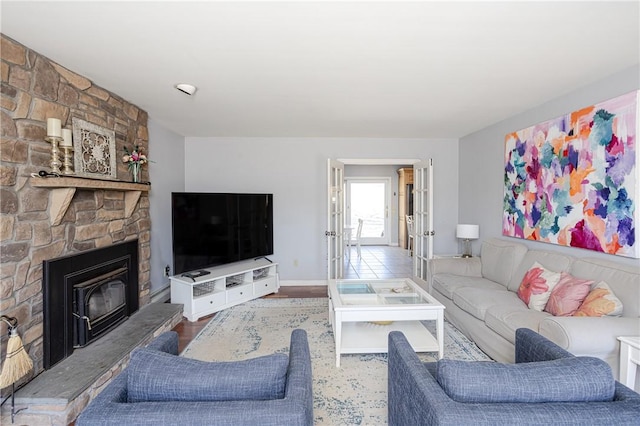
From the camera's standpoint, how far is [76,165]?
2.54m

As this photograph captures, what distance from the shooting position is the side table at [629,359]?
6.16 ft

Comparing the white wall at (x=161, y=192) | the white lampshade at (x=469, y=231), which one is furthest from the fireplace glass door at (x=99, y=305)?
the white lampshade at (x=469, y=231)

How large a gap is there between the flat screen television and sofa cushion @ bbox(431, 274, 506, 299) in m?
2.42

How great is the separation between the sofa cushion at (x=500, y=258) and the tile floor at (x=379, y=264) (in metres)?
2.24

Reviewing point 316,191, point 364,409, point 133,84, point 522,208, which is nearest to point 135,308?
point 133,84

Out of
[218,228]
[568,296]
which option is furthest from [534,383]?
[218,228]

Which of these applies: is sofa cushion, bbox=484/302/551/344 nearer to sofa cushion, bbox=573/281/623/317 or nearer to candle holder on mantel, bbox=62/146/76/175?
sofa cushion, bbox=573/281/623/317

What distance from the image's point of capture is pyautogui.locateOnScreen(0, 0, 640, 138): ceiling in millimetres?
1717

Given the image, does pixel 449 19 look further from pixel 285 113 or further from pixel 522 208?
pixel 522 208

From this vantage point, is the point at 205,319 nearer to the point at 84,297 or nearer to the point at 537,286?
the point at 84,297

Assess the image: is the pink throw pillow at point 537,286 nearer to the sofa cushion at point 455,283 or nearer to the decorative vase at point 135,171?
the sofa cushion at point 455,283

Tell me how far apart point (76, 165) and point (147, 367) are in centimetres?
204

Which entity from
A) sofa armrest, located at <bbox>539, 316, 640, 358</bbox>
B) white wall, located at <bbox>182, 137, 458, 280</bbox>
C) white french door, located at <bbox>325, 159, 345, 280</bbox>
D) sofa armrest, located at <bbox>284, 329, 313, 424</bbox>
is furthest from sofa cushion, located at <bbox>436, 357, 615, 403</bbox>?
white wall, located at <bbox>182, 137, 458, 280</bbox>

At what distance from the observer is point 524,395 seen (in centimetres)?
116
